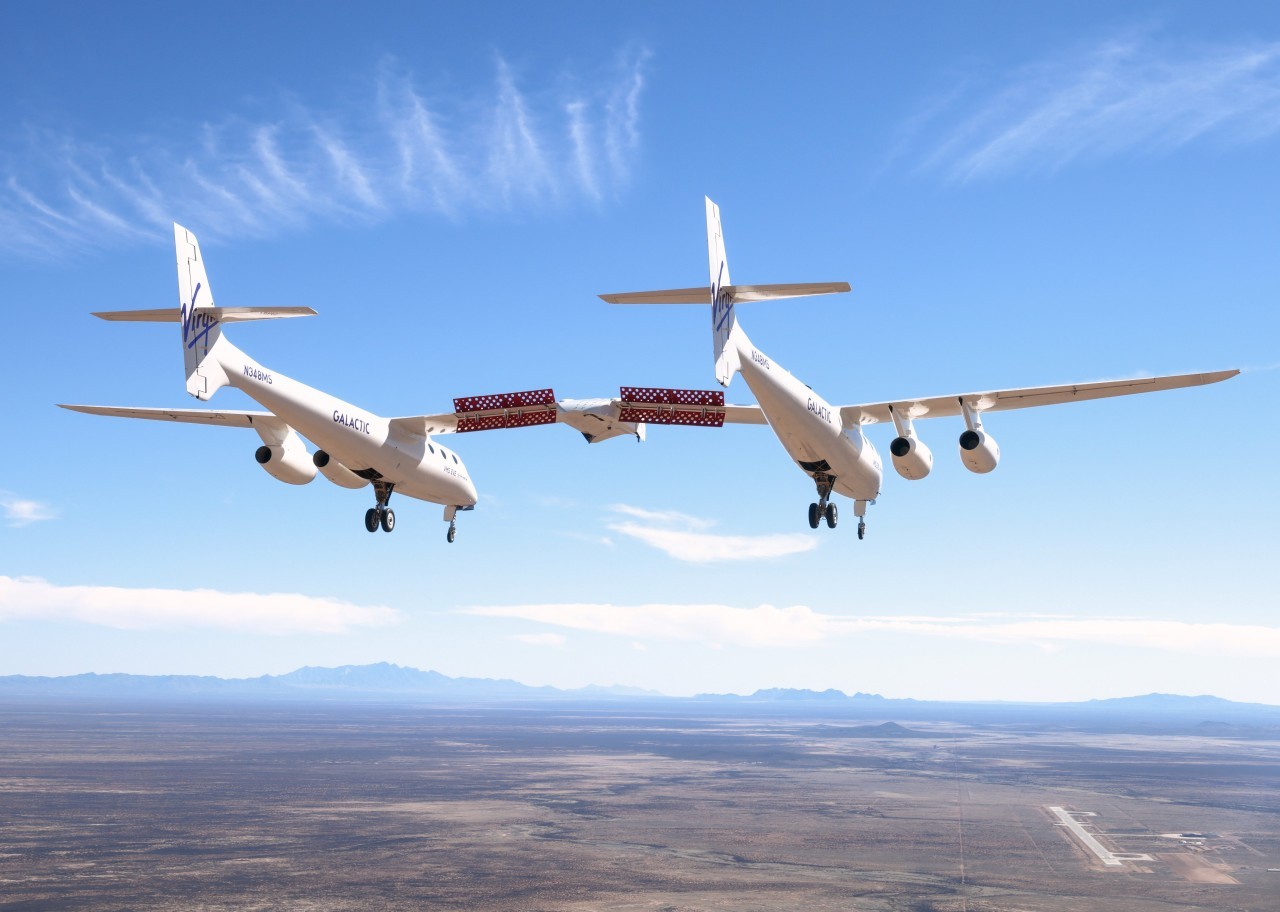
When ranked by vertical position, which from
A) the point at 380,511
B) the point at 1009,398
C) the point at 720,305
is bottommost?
the point at 380,511

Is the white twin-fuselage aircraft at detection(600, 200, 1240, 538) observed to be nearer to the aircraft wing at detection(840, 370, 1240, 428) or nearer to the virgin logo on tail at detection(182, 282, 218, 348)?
the aircraft wing at detection(840, 370, 1240, 428)

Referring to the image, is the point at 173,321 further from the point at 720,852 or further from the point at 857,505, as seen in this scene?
the point at 720,852

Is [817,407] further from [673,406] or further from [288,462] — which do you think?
[288,462]

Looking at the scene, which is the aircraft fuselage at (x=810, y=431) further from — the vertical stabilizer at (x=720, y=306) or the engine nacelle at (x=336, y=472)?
the engine nacelle at (x=336, y=472)

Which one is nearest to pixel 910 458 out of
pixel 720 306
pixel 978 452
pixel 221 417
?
pixel 978 452

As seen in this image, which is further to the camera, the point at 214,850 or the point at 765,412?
the point at 214,850

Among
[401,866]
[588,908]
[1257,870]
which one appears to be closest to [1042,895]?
[1257,870]
